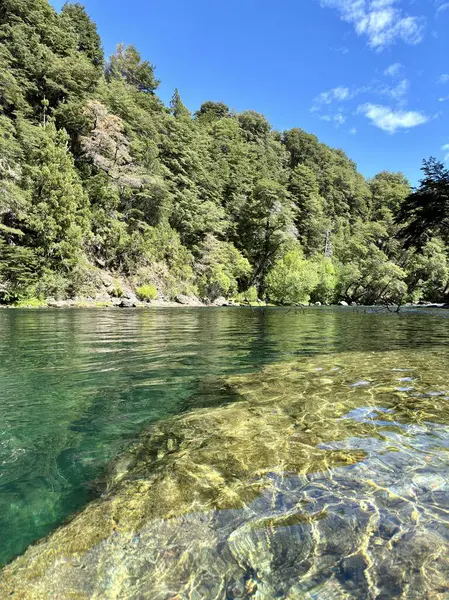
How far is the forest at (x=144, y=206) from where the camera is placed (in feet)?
105

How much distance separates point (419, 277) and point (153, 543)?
6459 centimetres

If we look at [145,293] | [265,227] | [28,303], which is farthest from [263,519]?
[265,227]

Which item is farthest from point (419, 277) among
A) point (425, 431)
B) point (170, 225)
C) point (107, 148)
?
point (425, 431)

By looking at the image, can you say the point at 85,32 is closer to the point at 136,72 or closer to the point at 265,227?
the point at 136,72

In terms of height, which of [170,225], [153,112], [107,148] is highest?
[153,112]

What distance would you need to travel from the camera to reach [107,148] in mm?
43875

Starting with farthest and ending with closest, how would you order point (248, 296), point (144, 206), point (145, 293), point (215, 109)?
point (215, 109) < point (248, 296) < point (144, 206) < point (145, 293)

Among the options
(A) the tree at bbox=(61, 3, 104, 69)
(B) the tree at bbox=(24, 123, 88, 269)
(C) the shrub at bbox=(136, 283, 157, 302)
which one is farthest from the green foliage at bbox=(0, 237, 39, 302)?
(A) the tree at bbox=(61, 3, 104, 69)

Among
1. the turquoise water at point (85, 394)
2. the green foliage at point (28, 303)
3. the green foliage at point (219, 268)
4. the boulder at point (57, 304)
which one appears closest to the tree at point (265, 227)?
the green foliage at point (219, 268)

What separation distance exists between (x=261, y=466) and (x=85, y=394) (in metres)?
3.29

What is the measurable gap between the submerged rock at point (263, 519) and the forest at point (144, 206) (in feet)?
79.4

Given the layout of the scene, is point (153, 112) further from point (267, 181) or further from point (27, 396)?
point (27, 396)

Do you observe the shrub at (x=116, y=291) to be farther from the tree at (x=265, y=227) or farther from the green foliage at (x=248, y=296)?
the tree at (x=265, y=227)

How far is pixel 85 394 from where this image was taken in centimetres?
527
